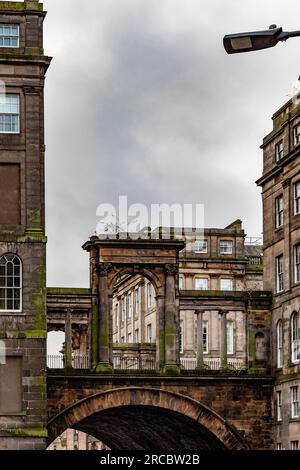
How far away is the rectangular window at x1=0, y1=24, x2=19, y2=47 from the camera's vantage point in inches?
2219

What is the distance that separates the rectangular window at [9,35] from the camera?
56375mm

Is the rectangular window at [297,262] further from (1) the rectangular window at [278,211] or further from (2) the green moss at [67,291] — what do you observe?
(2) the green moss at [67,291]

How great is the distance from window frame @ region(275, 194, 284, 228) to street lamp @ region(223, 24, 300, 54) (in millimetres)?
48987

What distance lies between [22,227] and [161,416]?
14813mm

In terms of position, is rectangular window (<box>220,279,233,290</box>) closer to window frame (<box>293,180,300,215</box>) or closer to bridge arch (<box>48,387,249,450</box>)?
bridge arch (<box>48,387,249,450</box>)

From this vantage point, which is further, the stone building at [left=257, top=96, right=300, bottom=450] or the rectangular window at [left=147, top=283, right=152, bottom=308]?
the rectangular window at [left=147, top=283, right=152, bottom=308]

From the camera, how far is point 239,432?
61.0 meters

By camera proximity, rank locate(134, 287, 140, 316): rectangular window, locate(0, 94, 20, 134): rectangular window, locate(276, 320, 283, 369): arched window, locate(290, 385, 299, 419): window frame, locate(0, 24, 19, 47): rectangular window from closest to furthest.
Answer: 1. locate(0, 94, 20, 134): rectangular window
2. locate(0, 24, 19, 47): rectangular window
3. locate(290, 385, 299, 419): window frame
4. locate(276, 320, 283, 369): arched window
5. locate(134, 287, 140, 316): rectangular window

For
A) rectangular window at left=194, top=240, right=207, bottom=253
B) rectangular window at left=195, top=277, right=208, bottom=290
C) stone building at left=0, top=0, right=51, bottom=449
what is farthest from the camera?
rectangular window at left=194, top=240, right=207, bottom=253

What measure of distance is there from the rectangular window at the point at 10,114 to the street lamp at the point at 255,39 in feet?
142

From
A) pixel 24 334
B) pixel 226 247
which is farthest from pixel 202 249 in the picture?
pixel 24 334

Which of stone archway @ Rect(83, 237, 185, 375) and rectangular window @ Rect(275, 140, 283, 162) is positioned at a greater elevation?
rectangular window @ Rect(275, 140, 283, 162)

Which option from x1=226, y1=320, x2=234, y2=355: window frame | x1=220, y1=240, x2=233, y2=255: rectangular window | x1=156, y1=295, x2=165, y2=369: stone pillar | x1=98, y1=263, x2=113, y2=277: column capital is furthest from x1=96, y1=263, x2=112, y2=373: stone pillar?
x1=220, y1=240, x2=233, y2=255: rectangular window
